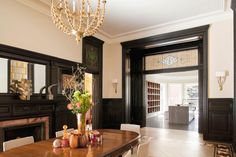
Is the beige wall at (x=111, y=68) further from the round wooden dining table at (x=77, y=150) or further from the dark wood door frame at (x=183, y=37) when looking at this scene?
the round wooden dining table at (x=77, y=150)

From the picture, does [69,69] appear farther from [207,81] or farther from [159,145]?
[207,81]

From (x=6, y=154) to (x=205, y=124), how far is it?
203 inches

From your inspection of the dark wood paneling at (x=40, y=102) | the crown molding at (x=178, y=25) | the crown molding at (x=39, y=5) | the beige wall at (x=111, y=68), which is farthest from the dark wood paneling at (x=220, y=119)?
the crown molding at (x=39, y=5)

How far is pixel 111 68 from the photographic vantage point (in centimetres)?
729

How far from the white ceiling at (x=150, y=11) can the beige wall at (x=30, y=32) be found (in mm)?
256

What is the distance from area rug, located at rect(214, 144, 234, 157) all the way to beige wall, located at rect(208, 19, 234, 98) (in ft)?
4.41

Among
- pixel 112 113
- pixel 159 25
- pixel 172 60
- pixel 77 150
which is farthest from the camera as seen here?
pixel 112 113

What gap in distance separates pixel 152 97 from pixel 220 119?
5670mm

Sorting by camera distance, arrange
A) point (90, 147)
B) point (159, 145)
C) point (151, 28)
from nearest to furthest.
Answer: point (90, 147)
point (159, 145)
point (151, 28)

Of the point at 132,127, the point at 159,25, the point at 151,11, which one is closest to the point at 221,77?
the point at 159,25

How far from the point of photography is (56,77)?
483 cm

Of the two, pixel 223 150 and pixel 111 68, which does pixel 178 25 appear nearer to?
pixel 111 68

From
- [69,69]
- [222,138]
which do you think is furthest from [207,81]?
[69,69]

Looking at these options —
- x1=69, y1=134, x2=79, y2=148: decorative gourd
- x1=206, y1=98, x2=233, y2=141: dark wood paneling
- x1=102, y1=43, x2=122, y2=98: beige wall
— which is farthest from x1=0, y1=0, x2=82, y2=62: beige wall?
x1=206, y1=98, x2=233, y2=141: dark wood paneling
